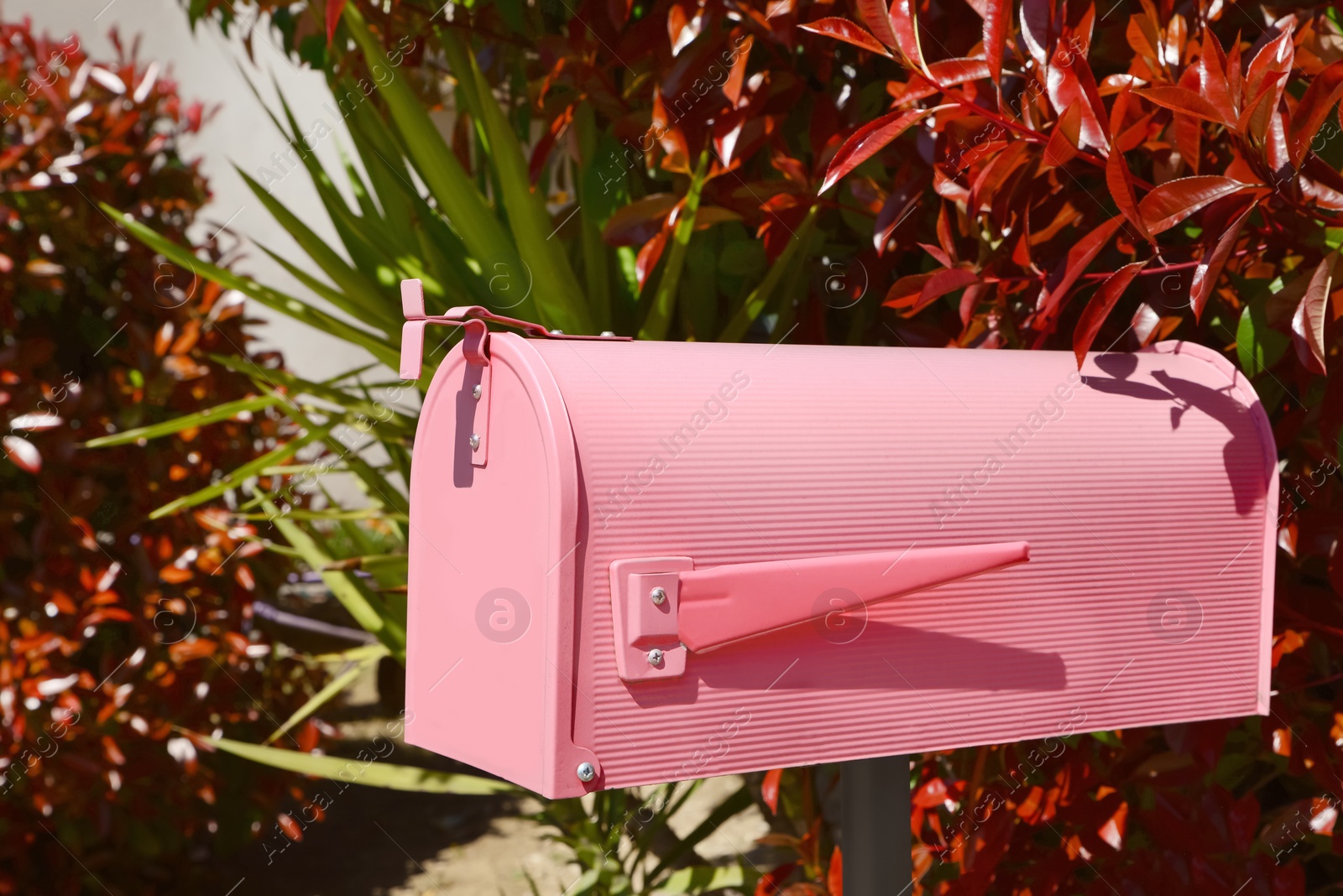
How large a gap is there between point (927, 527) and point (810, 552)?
0.33 ft

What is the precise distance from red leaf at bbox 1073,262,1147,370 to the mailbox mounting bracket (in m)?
0.41

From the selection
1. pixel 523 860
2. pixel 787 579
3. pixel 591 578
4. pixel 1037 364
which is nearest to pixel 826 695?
pixel 787 579

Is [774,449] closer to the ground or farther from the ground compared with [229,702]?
farther from the ground

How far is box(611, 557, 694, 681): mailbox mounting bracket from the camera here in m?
0.77

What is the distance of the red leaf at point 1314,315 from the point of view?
90 centimetres

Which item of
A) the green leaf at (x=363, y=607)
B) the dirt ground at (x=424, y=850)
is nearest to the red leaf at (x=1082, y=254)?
the green leaf at (x=363, y=607)

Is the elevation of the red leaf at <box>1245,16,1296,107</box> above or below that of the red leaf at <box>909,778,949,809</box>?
above

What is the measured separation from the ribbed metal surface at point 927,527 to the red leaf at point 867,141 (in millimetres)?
154

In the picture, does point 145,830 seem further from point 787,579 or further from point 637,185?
point 787,579

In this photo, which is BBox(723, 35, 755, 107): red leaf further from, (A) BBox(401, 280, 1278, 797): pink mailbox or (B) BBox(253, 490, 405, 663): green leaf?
(B) BBox(253, 490, 405, 663): green leaf

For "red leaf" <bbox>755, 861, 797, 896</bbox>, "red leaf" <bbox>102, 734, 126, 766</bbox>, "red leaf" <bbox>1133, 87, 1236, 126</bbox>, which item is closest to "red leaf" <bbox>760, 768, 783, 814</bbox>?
"red leaf" <bbox>755, 861, 797, 896</bbox>

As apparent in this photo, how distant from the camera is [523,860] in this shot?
2.63 meters

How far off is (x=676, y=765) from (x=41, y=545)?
1.79 m

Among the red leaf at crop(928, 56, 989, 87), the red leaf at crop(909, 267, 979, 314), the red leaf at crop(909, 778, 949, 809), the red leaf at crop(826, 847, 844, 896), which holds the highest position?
the red leaf at crop(928, 56, 989, 87)
